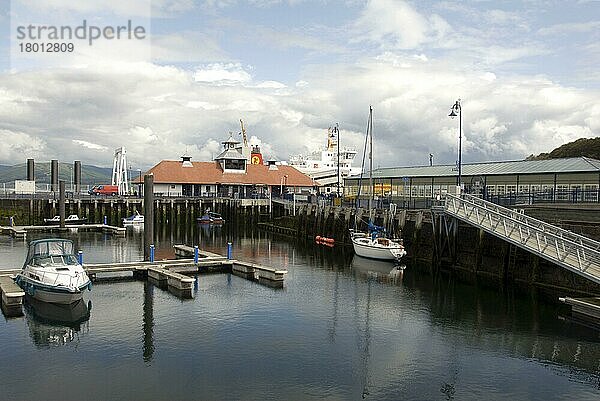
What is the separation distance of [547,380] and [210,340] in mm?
11721

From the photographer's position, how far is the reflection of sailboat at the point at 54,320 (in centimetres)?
2131

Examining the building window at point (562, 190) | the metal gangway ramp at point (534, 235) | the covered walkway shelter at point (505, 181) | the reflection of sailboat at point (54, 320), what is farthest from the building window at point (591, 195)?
the reflection of sailboat at point (54, 320)

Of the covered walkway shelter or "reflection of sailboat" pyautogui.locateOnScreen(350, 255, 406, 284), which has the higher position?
the covered walkway shelter

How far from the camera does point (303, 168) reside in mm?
117875

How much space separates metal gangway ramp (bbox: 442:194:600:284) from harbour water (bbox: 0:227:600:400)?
248cm

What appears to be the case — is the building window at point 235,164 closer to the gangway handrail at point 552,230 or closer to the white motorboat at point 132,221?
the white motorboat at point 132,221

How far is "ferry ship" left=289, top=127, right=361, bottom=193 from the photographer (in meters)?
110

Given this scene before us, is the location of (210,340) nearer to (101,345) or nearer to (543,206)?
(101,345)

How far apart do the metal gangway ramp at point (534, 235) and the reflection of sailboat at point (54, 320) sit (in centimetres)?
2110

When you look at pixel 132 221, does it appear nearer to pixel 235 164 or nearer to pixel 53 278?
pixel 235 164

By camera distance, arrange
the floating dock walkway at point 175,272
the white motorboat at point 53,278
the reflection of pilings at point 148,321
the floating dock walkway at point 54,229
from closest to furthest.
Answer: the reflection of pilings at point 148,321
the white motorboat at point 53,278
the floating dock walkway at point 175,272
the floating dock walkway at point 54,229

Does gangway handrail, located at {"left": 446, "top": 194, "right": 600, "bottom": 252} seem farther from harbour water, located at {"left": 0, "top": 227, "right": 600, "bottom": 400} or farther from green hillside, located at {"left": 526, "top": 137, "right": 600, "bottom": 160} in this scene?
green hillside, located at {"left": 526, "top": 137, "right": 600, "bottom": 160}

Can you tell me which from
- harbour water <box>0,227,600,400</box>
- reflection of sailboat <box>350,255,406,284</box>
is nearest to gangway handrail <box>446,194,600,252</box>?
harbour water <box>0,227,600,400</box>

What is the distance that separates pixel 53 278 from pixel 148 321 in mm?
4909
